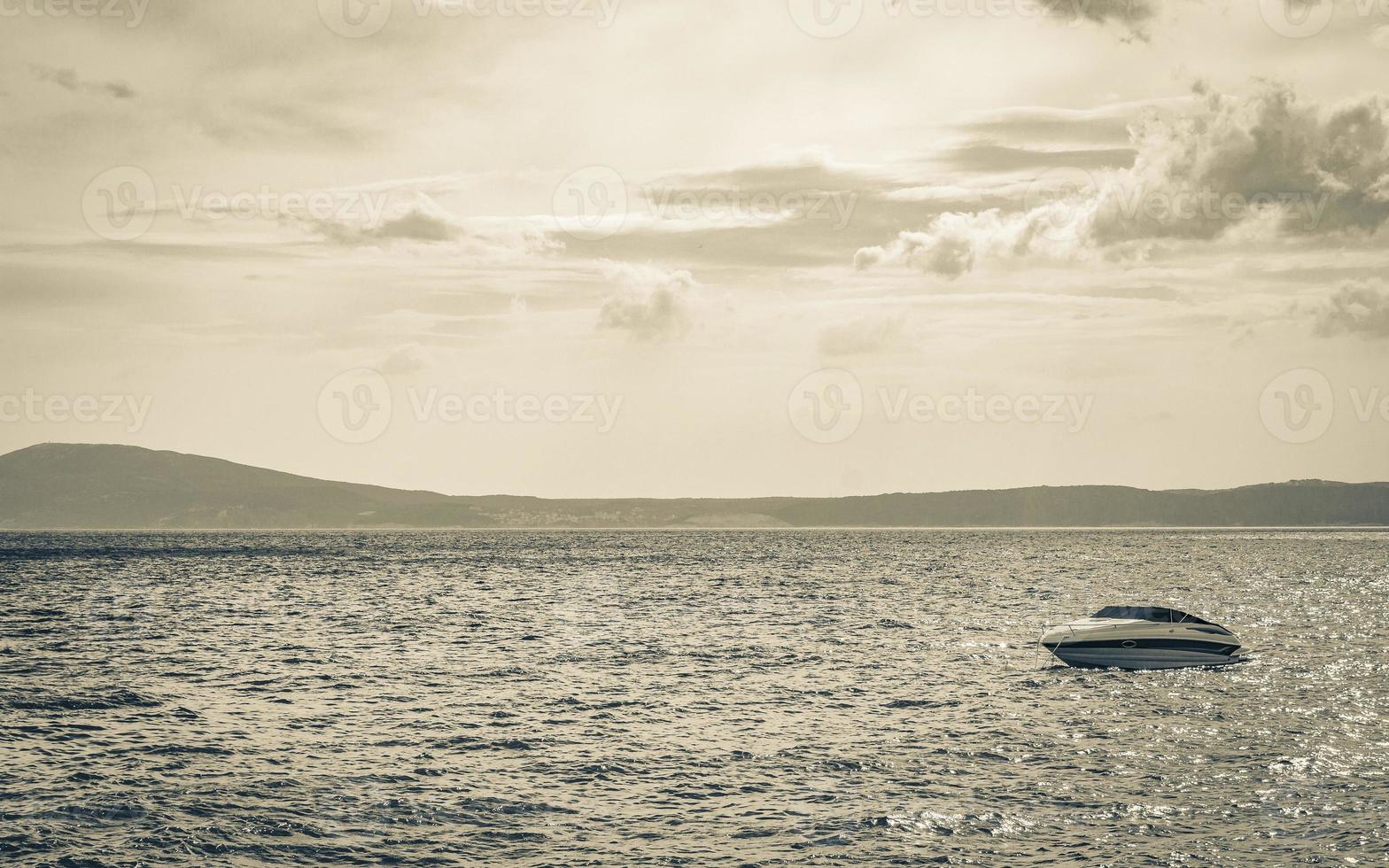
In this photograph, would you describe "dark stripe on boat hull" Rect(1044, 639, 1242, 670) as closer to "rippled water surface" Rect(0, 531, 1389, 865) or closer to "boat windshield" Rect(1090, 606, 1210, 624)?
"rippled water surface" Rect(0, 531, 1389, 865)

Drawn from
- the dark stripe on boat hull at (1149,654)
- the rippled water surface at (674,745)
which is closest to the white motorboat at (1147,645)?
the dark stripe on boat hull at (1149,654)

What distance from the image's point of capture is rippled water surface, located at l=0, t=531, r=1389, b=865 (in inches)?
1107

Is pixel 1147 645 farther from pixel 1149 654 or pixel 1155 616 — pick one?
pixel 1155 616

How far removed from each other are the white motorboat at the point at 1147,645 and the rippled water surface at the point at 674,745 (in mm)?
1061

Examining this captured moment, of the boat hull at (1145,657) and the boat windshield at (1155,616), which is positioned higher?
the boat windshield at (1155,616)

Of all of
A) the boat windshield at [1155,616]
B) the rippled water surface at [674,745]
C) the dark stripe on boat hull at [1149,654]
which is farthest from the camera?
the boat windshield at [1155,616]

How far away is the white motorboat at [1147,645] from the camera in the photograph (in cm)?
5888

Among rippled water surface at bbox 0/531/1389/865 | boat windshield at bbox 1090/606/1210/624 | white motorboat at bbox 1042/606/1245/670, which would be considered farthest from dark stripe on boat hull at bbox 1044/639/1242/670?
boat windshield at bbox 1090/606/1210/624

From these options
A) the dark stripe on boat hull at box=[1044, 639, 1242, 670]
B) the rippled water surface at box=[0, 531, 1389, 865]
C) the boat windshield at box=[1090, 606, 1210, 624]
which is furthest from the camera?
the boat windshield at box=[1090, 606, 1210, 624]

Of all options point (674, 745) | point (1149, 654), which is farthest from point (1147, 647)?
point (674, 745)

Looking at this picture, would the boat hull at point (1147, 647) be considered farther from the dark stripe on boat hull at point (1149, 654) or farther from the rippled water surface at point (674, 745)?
the rippled water surface at point (674, 745)

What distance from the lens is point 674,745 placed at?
39750mm

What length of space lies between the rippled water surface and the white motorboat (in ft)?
3.48

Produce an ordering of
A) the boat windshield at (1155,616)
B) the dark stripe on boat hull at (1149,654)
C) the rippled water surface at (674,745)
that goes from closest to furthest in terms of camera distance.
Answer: the rippled water surface at (674,745) → the dark stripe on boat hull at (1149,654) → the boat windshield at (1155,616)
